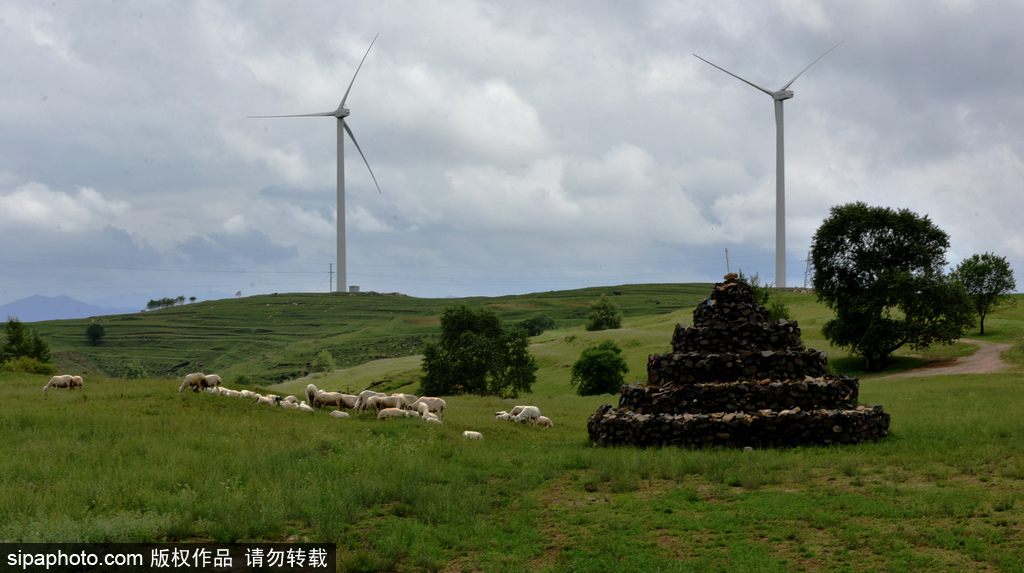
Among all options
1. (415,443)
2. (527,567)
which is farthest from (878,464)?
(415,443)

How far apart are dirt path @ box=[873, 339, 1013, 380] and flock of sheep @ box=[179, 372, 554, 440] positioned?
114 feet

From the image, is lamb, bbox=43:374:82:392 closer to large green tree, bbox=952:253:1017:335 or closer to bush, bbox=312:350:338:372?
large green tree, bbox=952:253:1017:335

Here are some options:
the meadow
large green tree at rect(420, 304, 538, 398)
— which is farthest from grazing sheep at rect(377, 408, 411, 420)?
large green tree at rect(420, 304, 538, 398)

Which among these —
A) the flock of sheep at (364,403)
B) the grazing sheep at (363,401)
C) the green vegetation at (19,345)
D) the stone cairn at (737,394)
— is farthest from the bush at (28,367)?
the stone cairn at (737,394)

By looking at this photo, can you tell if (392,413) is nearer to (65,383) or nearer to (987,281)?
(65,383)

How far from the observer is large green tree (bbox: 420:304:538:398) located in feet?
204

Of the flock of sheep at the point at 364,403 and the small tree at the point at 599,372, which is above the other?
the flock of sheep at the point at 364,403

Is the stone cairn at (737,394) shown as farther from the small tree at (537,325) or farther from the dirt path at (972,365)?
the small tree at (537,325)

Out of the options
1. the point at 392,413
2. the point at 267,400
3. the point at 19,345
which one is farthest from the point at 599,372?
the point at 19,345

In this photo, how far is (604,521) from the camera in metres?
12.0

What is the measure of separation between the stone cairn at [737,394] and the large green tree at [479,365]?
3791 centimetres

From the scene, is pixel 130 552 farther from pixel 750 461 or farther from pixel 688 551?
pixel 750 461

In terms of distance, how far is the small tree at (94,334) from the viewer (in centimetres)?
17305

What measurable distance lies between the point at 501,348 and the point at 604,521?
52011 millimetres
